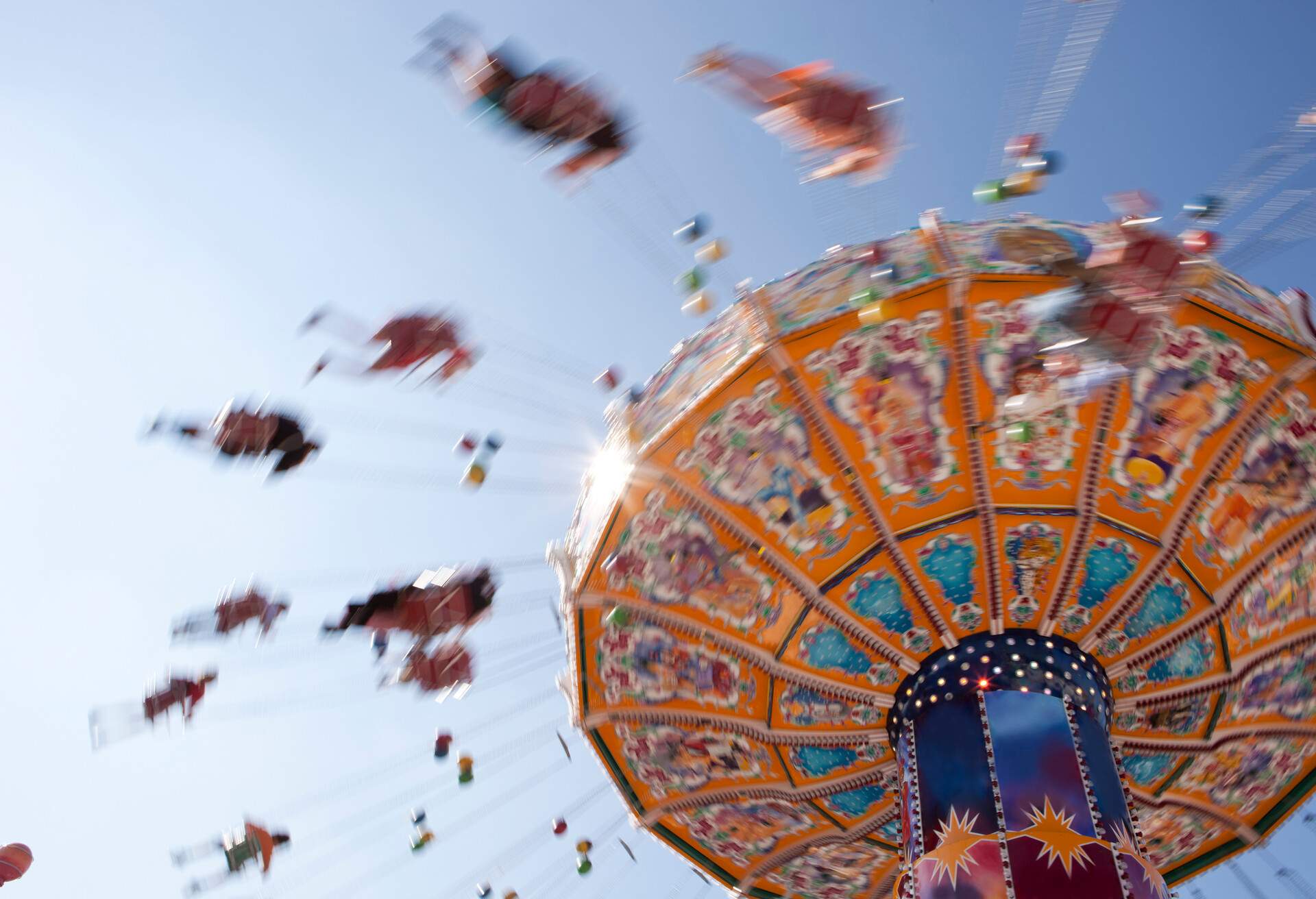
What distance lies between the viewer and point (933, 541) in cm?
970

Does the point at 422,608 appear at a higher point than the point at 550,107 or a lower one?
lower

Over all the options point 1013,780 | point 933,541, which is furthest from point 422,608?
point 1013,780

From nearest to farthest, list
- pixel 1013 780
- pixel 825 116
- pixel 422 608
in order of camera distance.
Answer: pixel 1013 780, pixel 825 116, pixel 422 608

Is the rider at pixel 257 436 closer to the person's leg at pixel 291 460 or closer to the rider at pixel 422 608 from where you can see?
the person's leg at pixel 291 460

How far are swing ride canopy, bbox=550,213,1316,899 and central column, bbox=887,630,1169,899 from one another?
75mm

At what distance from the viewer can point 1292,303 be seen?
897cm

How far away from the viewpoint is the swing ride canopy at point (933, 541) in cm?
892

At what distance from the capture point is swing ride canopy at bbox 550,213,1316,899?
8.92 meters

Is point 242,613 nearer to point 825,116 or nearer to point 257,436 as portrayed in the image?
point 257,436

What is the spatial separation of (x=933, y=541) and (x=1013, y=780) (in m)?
2.15

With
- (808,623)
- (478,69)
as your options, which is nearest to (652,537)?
→ (808,623)

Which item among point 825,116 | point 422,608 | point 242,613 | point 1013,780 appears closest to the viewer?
point 1013,780

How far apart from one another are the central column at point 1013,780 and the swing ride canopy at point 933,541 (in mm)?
75

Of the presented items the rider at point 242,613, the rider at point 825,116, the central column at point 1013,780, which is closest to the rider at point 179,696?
the rider at point 242,613
